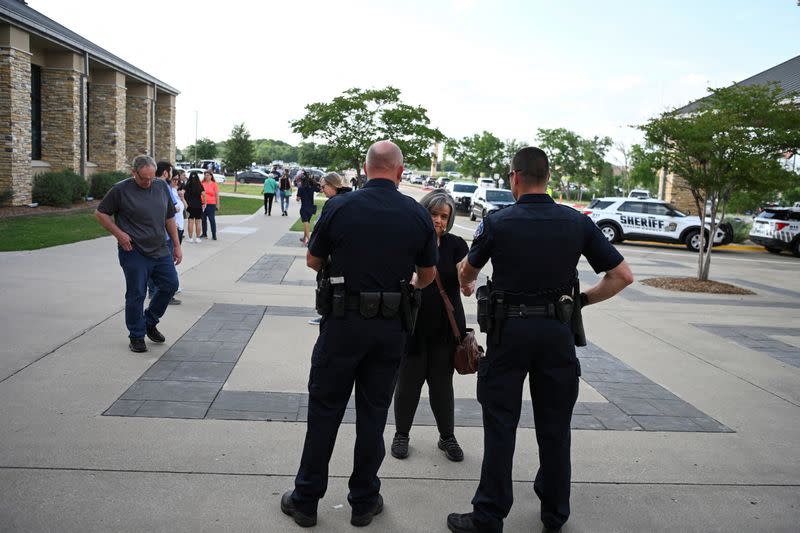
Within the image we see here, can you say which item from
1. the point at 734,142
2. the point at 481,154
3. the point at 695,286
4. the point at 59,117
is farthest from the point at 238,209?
the point at 481,154

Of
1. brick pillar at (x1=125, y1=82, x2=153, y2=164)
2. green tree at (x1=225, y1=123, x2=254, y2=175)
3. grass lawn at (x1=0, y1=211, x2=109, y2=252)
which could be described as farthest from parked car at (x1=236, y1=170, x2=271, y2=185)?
grass lawn at (x1=0, y1=211, x2=109, y2=252)

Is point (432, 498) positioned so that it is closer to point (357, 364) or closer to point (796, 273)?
point (357, 364)

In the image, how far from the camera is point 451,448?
467 cm

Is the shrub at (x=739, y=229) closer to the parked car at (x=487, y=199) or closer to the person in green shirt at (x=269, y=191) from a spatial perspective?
the parked car at (x=487, y=199)

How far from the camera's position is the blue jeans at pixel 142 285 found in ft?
21.8

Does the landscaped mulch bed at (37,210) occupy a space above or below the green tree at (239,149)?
below

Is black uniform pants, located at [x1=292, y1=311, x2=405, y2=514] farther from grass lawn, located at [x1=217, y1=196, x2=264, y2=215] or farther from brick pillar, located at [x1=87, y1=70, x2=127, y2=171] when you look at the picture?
brick pillar, located at [x1=87, y1=70, x2=127, y2=171]

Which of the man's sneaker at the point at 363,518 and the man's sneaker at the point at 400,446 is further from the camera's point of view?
the man's sneaker at the point at 400,446

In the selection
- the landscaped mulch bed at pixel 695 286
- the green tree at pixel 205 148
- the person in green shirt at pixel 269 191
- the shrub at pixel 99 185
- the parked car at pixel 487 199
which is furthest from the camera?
the green tree at pixel 205 148

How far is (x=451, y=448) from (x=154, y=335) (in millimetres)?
3720

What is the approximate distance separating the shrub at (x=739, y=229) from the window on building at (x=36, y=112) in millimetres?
25858

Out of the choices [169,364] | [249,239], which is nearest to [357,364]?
[169,364]

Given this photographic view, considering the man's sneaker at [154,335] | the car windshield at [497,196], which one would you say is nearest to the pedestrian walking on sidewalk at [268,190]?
the car windshield at [497,196]

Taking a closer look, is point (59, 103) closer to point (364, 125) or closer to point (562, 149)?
point (364, 125)
